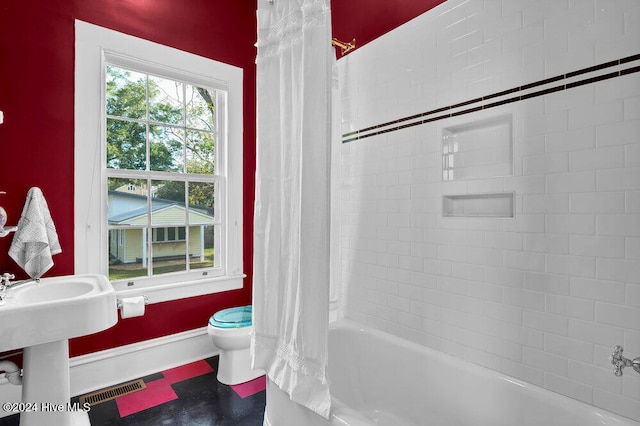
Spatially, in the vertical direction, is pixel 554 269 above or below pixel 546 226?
below

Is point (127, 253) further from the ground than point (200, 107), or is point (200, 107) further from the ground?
point (200, 107)

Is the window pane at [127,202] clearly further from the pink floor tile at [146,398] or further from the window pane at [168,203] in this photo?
the pink floor tile at [146,398]

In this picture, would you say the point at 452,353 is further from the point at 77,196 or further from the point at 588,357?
the point at 77,196

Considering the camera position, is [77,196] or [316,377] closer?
[316,377]

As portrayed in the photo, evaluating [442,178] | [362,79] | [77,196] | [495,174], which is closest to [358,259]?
[442,178]

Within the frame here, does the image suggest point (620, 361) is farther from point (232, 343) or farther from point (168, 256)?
point (168, 256)

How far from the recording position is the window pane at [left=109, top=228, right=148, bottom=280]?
7.90 feet

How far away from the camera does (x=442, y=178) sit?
178 centimetres

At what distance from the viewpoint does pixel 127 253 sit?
97.0 inches

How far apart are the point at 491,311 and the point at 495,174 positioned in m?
0.62

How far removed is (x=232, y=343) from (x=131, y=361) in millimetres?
771

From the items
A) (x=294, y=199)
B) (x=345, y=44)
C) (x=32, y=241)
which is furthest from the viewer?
(x=345, y=44)

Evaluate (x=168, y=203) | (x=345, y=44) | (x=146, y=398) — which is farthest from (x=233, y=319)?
(x=345, y=44)

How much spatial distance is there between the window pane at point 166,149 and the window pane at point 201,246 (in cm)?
49
